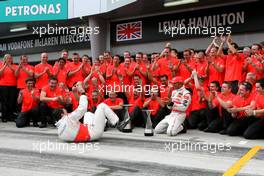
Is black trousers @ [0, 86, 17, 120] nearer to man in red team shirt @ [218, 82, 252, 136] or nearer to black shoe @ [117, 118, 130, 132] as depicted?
black shoe @ [117, 118, 130, 132]

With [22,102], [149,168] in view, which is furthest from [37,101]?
[149,168]

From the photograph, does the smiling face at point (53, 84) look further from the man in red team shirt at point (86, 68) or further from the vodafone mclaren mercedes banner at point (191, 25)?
the vodafone mclaren mercedes banner at point (191, 25)

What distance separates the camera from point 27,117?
34.7 feet

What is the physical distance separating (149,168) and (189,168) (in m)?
0.60

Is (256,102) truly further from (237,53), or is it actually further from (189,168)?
(189,168)

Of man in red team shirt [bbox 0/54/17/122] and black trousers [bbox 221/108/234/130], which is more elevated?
man in red team shirt [bbox 0/54/17/122]

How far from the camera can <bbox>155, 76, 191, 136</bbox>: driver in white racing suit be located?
875cm

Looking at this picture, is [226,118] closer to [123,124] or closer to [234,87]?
[234,87]

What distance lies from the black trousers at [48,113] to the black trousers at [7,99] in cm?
172

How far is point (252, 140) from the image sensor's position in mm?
8016

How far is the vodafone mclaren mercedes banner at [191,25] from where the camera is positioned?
1208 centimetres

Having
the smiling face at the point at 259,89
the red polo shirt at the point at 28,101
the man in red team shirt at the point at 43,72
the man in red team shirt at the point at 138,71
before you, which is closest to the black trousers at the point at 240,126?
the smiling face at the point at 259,89

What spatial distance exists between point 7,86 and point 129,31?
5.94 m

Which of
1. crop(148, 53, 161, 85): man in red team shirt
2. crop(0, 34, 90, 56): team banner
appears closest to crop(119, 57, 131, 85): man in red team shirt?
crop(148, 53, 161, 85): man in red team shirt
